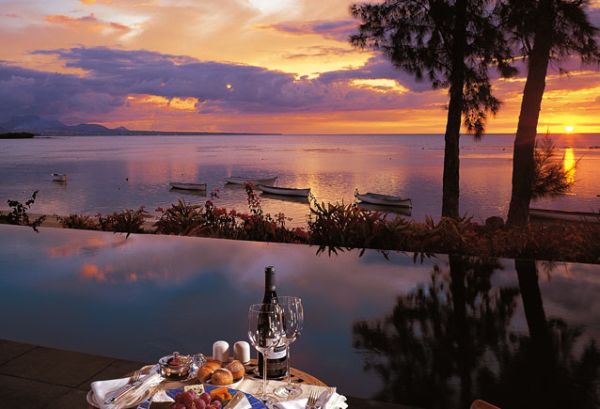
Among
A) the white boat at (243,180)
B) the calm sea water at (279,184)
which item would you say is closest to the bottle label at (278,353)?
the calm sea water at (279,184)

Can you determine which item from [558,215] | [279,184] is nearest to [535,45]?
[558,215]

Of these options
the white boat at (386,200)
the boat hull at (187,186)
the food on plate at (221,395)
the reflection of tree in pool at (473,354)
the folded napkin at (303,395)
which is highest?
the food on plate at (221,395)

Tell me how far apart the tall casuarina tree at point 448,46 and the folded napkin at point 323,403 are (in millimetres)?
10021

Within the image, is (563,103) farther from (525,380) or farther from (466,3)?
(525,380)

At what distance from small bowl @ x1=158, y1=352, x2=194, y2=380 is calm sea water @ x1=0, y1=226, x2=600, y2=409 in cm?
156

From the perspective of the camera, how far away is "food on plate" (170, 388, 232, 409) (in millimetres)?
1579

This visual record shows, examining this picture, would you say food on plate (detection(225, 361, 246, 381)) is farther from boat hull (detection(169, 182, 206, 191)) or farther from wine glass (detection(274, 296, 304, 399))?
boat hull (detection(169, 182, 206, 191))

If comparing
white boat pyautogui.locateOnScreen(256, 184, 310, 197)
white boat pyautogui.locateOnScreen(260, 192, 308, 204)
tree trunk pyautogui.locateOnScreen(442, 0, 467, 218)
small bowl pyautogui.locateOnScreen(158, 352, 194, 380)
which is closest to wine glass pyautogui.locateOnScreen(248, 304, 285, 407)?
small bowl pyautogui.locateOnScreen(158, 352, 194, 380)

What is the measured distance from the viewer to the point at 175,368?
194 cm

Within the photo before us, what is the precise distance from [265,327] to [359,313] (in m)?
2.96

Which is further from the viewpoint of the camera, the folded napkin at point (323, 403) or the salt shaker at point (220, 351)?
the salt shaker at point (220, 351)

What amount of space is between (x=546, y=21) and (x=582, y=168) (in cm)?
5779

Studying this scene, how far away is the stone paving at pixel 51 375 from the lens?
297cm

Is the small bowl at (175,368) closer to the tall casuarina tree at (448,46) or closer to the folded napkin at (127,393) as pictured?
the folded napkin at (127,393)
